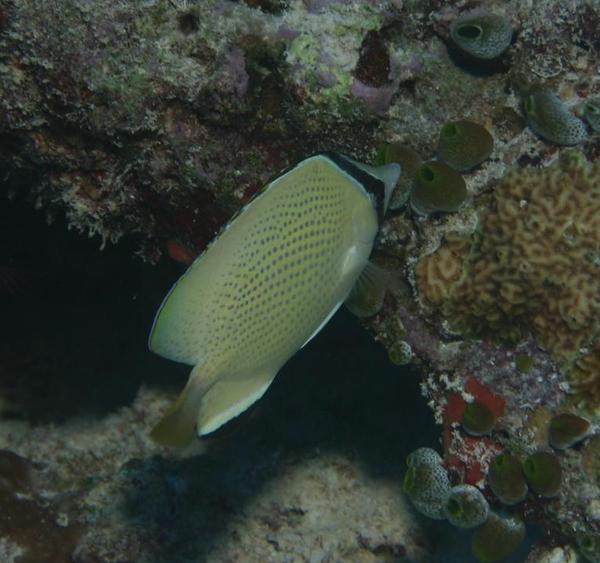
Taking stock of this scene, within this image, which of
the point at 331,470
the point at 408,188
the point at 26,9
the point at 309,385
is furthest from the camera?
the point at 309,385

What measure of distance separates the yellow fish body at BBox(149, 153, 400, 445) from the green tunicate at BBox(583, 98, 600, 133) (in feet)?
4.63

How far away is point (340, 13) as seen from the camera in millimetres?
3045

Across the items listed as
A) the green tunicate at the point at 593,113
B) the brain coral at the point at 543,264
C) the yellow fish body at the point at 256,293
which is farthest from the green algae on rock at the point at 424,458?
the green tunicate at the point at 593,113

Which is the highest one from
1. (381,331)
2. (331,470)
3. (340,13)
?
(340,13)

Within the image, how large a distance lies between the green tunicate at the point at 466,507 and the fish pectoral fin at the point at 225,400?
4.84 feet

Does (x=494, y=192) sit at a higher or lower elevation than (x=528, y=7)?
lower

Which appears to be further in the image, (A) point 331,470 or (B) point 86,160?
(A) point 331,470

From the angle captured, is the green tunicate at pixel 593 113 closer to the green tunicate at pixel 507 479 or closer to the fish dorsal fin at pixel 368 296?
the fish dorsal fin at pixel 368 296

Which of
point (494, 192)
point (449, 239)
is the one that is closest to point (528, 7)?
point (494, 192)

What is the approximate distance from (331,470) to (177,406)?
357 centimetres

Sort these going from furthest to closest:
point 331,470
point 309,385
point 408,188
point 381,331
Answer: point 309,385 → point 331,470 → point 381,331 → point 408,188

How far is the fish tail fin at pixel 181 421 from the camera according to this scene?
78.9 inches

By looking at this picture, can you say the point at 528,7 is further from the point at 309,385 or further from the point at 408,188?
the point at 309,385

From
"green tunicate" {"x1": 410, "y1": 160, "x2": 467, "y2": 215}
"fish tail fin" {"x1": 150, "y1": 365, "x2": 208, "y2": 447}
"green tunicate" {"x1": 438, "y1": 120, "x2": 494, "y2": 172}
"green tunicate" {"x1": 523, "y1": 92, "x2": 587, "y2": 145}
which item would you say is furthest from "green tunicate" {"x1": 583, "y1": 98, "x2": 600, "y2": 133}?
"fish tail fin" {"x1": 150, "y1": 365, "x2": 208, "y2": 447}
